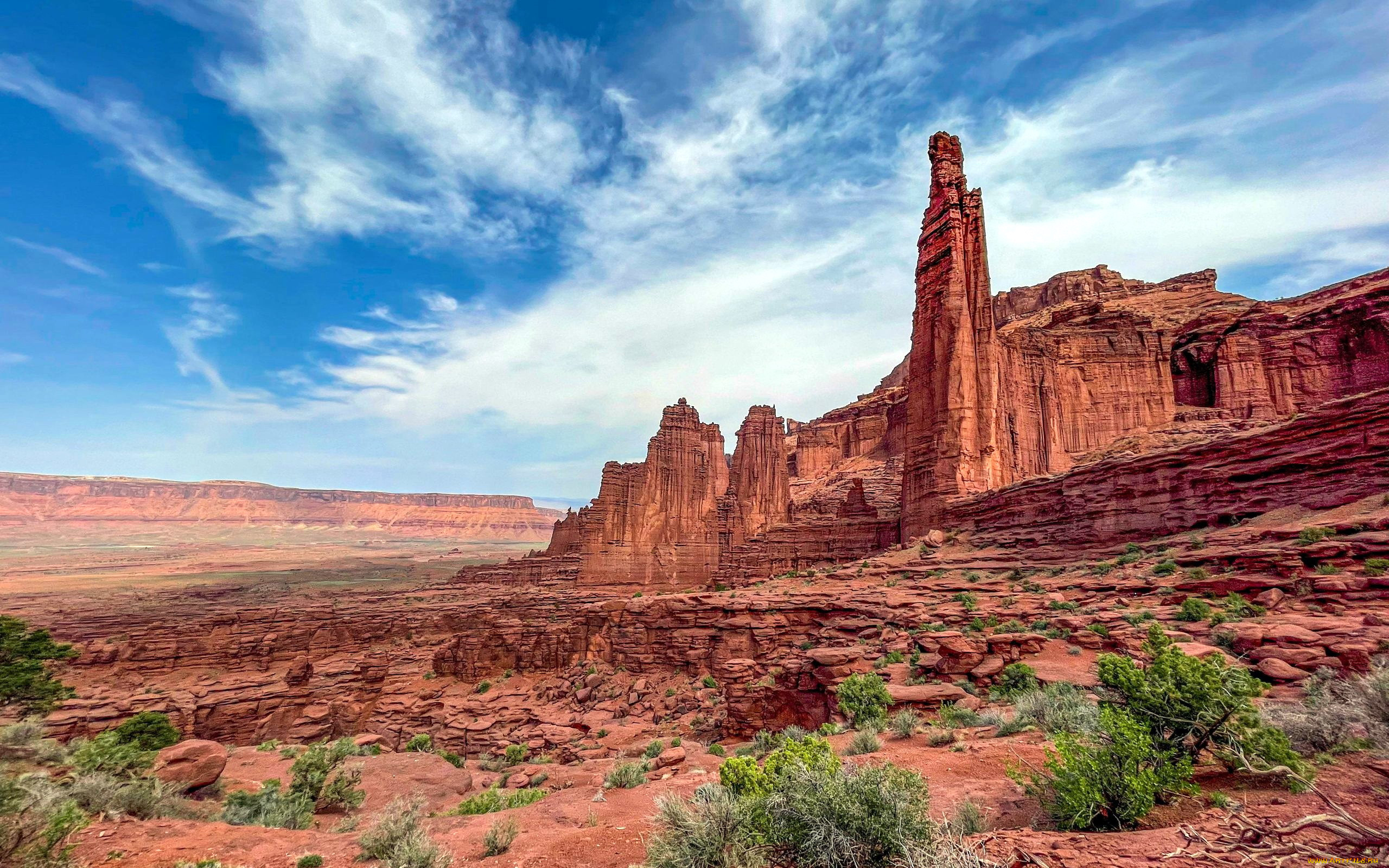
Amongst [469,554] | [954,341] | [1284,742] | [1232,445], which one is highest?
[954,341]

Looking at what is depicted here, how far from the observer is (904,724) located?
1002cm

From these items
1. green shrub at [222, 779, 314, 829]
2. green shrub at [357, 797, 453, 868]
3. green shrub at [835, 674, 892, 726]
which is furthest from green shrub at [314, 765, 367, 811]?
green shrub at [835, 674, 892, 726]

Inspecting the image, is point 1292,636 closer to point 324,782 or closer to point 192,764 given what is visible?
point 324,782

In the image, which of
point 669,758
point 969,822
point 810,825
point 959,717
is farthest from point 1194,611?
point 669,758

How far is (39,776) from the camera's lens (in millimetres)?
6762

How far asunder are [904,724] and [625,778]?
556cm

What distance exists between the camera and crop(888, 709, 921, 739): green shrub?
9.90 meters

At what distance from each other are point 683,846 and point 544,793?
8.62 metres

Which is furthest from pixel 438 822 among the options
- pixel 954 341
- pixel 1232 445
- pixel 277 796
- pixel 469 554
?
pixel 469 554

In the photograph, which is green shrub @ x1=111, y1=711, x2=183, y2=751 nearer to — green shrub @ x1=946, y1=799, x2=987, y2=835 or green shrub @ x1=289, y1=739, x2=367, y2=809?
green shrub @ x1=289, y1=739, x2=367, y2=809

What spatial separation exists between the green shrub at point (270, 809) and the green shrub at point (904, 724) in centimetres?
995

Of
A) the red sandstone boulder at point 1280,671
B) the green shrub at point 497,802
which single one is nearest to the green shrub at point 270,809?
the green shrub at point 497,802

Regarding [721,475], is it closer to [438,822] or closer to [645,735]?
[645,735]

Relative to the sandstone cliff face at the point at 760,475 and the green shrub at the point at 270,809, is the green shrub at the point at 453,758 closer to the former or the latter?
the green shrub at the point at 270,809
